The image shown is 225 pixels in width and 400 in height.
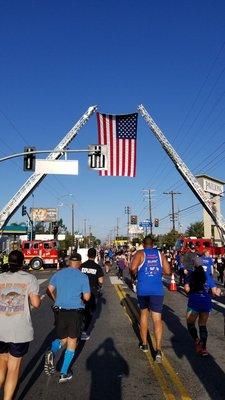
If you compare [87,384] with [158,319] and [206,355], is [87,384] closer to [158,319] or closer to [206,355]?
[158,319]

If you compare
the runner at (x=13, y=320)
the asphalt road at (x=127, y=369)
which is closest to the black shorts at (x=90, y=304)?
the asphalt road at (x=127, y=369)

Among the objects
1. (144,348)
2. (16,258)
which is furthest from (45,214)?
(16,258)

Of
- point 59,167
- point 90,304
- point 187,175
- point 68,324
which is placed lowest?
point 90,304

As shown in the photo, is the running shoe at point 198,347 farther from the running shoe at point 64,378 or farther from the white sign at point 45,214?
the white sign at point 45,214

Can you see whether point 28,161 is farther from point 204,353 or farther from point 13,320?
point 13,320

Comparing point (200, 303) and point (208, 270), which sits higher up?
point (208, 270)

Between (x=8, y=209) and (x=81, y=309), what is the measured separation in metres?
39.9

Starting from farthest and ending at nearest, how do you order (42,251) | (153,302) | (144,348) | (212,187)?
(212,187), (42,251), (144,348), (153,302)

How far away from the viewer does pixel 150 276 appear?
25.3ft

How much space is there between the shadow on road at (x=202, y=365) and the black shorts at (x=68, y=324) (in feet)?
6.05

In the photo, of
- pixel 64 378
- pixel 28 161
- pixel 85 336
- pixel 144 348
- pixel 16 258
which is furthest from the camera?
pixel 28 161

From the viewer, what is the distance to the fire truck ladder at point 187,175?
4725 centimetres

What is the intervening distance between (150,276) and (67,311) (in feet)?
5.90

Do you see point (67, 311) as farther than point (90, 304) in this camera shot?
No
